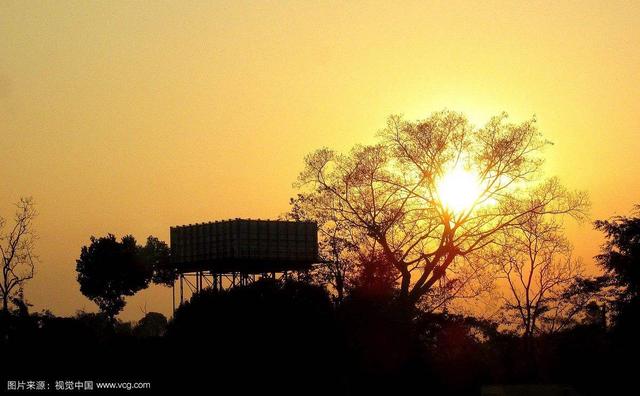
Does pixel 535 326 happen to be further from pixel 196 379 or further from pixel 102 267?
pixel 102 267

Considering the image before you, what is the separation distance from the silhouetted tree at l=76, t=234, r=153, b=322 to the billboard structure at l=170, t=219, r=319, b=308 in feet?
119

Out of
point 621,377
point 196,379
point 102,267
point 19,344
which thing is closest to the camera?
point 196,379

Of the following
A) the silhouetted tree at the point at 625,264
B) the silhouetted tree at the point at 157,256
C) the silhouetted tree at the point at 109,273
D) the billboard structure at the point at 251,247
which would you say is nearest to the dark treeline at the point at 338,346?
the silhouetted tree at the point at 625,264

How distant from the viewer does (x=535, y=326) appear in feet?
229

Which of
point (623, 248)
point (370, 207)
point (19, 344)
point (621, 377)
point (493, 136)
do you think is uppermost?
point (493, 136)

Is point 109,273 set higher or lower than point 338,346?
higher

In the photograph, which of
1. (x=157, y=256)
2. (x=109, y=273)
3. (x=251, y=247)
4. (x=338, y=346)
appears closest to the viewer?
(x=338, y=346)

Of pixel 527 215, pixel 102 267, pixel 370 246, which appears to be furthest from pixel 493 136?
pixel 102 267

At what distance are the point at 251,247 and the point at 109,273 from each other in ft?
143

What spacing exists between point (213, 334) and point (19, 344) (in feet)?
58.1

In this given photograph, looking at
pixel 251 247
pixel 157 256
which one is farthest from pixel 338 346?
pixel 157 256

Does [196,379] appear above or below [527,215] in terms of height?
below

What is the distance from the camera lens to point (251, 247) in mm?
86688

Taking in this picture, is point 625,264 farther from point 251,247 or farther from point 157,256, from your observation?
point 157,256
